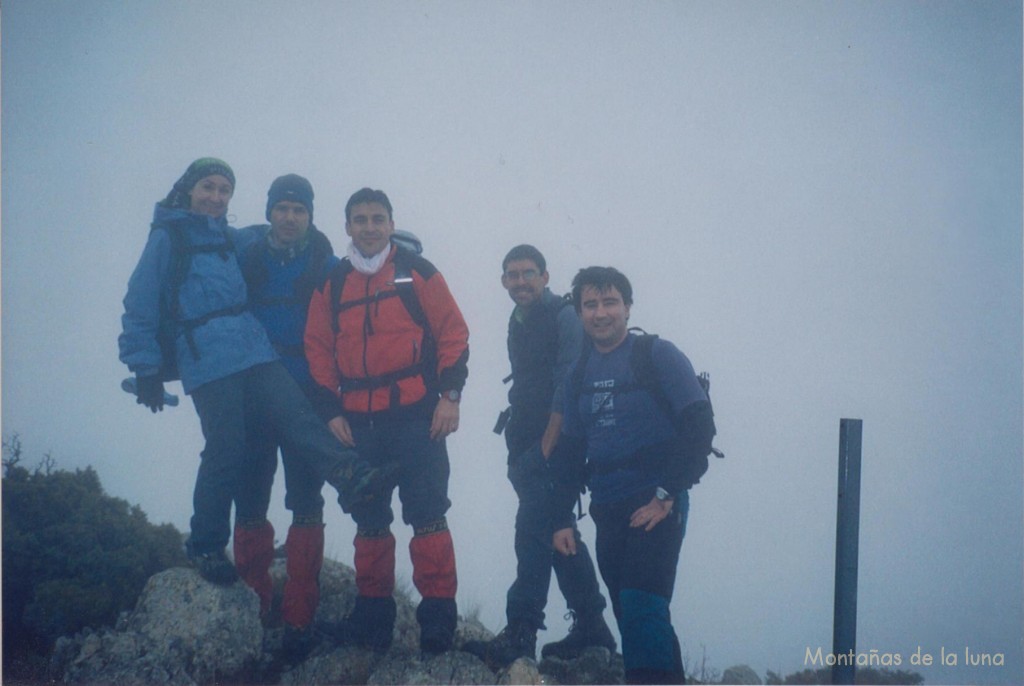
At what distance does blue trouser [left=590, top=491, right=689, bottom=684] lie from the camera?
3602mm

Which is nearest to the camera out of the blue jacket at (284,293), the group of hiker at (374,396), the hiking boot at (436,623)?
the group of hiker at (374,396)

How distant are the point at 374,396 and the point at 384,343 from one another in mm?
394

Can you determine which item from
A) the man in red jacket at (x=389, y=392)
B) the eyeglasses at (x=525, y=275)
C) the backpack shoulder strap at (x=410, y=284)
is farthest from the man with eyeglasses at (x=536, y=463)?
the backpack shoulder strap at (x=410, y=284)

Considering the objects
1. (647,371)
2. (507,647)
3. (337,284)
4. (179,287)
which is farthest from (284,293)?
(507,647)

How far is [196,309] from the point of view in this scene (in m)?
4.91

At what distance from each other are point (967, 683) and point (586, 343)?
4.67m

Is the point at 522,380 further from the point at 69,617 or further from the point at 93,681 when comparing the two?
the point at 69,617

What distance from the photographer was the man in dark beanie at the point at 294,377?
202 inches

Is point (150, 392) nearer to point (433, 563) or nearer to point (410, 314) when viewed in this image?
point (410, 314)

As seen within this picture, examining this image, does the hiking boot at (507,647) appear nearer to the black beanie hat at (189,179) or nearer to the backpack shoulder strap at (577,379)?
the backpack shoulder strap at (577,379)

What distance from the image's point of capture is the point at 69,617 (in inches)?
220

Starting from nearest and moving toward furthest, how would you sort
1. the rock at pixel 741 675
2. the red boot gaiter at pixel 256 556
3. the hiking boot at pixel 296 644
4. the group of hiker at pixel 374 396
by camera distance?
1. the group of hiker at pixel 374 396
2. the hiking boot at pixel 296 644
3. the red boot gaiter at pixel 256 556
4. the rock at pixel 741 675

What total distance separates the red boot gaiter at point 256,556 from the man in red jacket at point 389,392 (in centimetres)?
106

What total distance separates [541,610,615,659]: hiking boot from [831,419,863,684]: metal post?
6.63 feet
